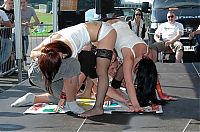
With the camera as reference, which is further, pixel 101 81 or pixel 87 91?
pixel 87 91

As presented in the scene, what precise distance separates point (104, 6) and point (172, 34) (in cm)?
243

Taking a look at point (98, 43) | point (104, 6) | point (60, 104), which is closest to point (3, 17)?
point (104, 6)

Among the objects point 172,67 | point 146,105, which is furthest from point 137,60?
point 172,67

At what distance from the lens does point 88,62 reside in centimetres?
396

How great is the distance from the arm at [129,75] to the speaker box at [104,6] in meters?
2.63

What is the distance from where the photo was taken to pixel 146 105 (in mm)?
4129

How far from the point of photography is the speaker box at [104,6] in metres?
6.45

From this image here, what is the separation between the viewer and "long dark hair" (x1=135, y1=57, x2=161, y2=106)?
13.5ft

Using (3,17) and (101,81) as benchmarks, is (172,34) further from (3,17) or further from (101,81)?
(101,81)

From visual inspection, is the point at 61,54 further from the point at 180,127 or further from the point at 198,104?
the point at 198,104

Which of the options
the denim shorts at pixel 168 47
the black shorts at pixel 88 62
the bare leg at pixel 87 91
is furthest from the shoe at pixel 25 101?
the denim shorts at pixel 168 47

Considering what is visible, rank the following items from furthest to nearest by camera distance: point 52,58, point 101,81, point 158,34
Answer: point 158,34
point 101,81
point 52,58

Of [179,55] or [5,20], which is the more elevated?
[5,20]

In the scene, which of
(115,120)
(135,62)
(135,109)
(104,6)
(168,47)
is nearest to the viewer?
(115,120)
